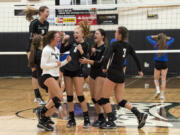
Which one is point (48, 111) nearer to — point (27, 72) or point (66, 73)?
point (66, 73)

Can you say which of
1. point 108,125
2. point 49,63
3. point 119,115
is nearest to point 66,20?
point 119,115

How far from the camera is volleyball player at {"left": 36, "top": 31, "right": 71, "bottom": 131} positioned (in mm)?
6109

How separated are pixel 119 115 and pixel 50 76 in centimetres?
202

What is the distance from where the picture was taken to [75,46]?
6508mm

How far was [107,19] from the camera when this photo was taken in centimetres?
1569

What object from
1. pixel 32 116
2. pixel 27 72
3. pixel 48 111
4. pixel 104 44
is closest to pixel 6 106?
pixel 32 116

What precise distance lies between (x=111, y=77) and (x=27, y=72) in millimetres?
10269

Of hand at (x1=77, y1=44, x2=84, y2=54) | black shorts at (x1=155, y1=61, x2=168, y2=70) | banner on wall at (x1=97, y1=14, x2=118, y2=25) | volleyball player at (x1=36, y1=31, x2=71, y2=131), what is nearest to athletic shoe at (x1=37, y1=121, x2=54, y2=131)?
volleyball player at (x1=36, y1=31, x2=71, y2=131)

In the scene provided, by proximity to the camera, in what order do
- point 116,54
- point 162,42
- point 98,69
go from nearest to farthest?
point 116,54 < point 98,69 < point 162,42

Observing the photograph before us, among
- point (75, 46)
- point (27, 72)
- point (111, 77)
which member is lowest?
point (27, 72)

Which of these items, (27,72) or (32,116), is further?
(27,72)

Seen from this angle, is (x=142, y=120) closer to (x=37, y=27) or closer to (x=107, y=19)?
(x=37, y=27)

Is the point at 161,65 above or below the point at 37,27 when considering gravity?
below

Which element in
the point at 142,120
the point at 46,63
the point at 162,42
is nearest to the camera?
the point at 46,63
